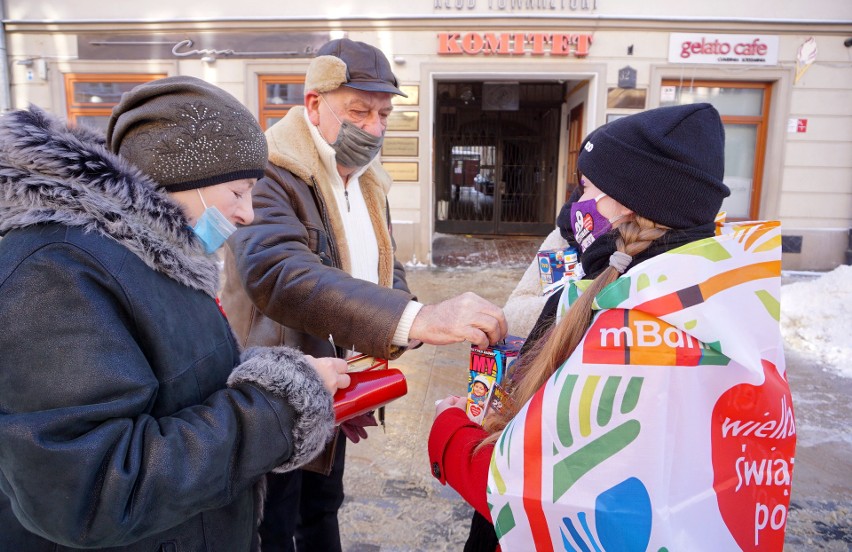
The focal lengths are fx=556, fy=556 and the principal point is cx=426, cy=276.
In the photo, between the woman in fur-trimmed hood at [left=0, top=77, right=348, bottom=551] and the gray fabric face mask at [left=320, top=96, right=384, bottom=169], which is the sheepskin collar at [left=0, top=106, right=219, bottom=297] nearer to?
the woman in fur-trimmed hood at [left=0, top=77, right=348, bottom=551]

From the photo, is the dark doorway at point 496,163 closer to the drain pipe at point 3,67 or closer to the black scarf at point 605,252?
the drain pipe at point 3,67

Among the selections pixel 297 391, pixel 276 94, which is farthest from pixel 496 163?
pixel 297 391

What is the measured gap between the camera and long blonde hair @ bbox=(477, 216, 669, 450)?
45.5 inches

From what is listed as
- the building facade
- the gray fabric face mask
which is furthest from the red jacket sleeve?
the building facade

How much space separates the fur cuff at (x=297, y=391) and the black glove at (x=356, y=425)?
0.50m

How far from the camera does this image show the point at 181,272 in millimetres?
1118

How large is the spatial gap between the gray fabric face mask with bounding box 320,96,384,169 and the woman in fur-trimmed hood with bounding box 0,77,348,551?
0.67 meters

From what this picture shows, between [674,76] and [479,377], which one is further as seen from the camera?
[674,76]

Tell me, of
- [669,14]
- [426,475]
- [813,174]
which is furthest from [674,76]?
[426,475]

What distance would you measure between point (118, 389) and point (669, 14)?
8.84 meters

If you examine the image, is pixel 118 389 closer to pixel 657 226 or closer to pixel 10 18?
pixel 657 226

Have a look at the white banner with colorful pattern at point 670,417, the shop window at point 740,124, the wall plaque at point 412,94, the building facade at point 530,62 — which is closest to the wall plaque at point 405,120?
the building facade at point 530,62

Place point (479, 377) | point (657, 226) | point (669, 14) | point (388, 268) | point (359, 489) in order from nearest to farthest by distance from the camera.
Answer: point (657, 226) < point (479, 377) < point (388, 268) < point (359, 489) < point (669, 14)

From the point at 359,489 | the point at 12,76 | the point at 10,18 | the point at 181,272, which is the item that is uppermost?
the point at 10,18
